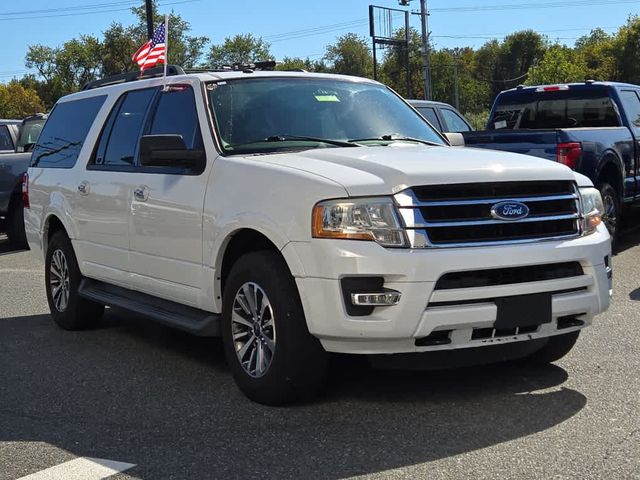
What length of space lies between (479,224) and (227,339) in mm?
1663

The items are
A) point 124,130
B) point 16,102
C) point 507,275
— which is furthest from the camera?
point 16,102

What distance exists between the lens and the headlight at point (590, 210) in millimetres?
4957

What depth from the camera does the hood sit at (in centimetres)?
443

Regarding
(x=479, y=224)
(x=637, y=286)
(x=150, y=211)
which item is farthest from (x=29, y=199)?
(x=637, y=286)

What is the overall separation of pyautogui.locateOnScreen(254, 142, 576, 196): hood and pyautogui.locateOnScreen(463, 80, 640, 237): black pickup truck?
13.8ft

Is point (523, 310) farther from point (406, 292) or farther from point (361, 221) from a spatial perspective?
point (361, 221)

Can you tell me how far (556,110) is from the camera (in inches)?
454

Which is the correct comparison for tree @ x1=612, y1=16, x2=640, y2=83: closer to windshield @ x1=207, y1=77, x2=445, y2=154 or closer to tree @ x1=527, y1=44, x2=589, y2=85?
tree @ x1=527, y1=44, x2=589, y2=85

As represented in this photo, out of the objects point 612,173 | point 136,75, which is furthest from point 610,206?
point 136,75

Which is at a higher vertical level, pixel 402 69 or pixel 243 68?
pixel 402 69

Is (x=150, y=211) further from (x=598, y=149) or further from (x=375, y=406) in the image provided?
(x=598, y=149)

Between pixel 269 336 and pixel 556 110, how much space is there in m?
7.86

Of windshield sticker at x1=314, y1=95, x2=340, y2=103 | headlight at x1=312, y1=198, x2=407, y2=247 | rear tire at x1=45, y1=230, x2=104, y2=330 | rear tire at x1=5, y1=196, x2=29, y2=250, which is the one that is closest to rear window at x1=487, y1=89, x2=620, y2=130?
windshield sticker at x1=314, y1=95, x2=340, y2=103

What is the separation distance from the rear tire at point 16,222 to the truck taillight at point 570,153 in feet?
28.7
